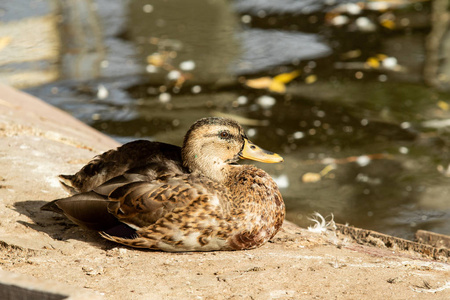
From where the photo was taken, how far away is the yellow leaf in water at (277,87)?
757 centimetres

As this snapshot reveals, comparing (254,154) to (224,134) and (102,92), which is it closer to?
(224,134)

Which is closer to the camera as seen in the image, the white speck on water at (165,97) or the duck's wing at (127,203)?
the duck's wing at (127,203)

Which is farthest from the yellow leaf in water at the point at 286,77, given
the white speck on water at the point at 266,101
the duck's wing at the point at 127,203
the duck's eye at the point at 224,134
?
the duck's wing at the point at 127,203

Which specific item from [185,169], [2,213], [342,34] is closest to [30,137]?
[2,213]

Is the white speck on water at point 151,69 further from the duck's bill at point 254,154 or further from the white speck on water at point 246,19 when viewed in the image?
the duck's bill at point 254,154

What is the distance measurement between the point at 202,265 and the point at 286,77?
468 centimetres

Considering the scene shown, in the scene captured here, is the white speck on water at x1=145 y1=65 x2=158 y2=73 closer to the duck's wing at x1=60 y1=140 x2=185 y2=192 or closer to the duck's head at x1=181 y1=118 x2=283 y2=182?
the duck's wing at x1=60 y1=140 x2=185 y2=192

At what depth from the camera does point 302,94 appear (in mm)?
7484

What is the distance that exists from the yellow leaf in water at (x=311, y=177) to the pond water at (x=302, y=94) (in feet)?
0.04

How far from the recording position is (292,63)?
8.20 meters

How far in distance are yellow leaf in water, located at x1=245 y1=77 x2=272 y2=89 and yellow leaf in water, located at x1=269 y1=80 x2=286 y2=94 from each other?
0.13ft

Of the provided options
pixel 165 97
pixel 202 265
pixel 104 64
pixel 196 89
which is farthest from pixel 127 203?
pixel 104 64

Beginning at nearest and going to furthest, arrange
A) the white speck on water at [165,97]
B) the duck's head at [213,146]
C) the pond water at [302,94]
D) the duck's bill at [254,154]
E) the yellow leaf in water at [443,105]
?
the duck's head at [213,146] < the duck's bill at [254,154] < the pond water at [302,94] < the yellow leaf in water at [443,105] < the white speck on water at [165,97]

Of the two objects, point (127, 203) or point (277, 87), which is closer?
point (127, 203)
